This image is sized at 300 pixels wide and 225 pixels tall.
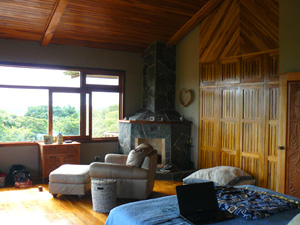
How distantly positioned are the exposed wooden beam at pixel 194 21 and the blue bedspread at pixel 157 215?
470 centimetres

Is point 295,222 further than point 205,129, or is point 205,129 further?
point 205,129

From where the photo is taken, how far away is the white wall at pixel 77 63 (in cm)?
616

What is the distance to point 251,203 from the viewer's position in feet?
8.08

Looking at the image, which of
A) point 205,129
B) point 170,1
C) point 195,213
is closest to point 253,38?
point 170,1

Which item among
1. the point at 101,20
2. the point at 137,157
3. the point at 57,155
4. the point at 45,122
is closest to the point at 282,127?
the point at 137,157

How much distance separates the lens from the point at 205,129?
6.57 m

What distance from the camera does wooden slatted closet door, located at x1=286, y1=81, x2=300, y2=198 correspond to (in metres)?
4.52

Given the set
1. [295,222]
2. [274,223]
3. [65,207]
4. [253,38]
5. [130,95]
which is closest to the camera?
[295,222]

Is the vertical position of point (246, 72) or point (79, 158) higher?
point (246, 72)

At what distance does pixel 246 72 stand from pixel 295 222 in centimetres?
417

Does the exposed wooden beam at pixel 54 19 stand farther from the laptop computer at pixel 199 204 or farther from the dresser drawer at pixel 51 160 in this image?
the laptop computer at pixel 199 204

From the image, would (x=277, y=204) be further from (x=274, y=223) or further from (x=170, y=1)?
(x=170, y=1)

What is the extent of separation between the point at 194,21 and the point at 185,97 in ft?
5.64

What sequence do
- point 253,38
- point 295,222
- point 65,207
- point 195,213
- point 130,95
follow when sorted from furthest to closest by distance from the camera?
point 130,95
point 253,38
point 65,207
point 195,213
point 295,222
